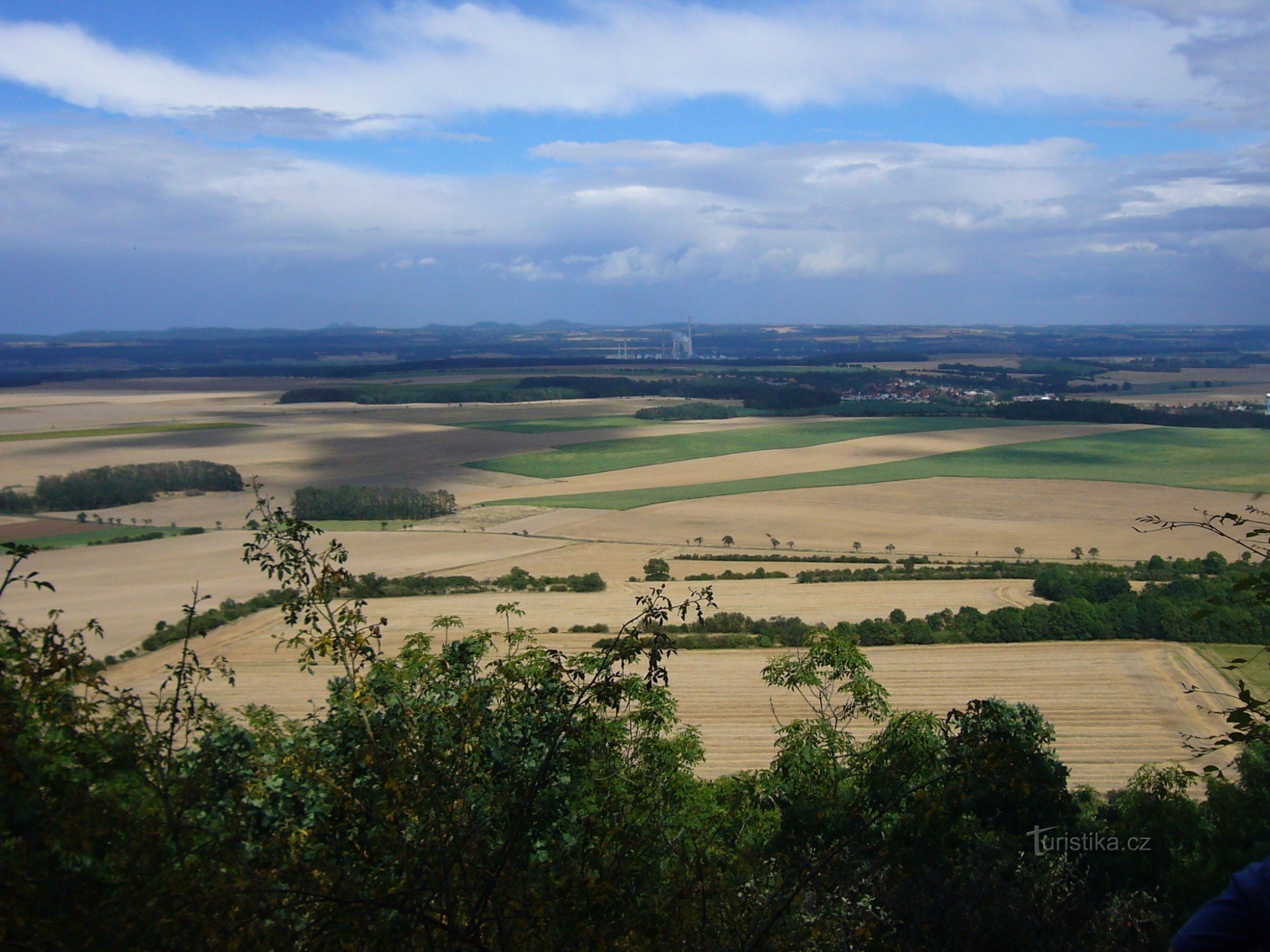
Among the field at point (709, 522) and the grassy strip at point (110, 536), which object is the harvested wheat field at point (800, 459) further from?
the grassy strip at point (110, 536)

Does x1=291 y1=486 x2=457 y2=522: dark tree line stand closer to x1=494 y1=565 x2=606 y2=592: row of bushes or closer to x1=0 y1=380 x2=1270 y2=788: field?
x1=0 y1=380 x2=1270 y2=788: field

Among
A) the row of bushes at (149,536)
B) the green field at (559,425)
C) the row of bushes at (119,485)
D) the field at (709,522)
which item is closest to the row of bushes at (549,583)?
the field at (709,522)

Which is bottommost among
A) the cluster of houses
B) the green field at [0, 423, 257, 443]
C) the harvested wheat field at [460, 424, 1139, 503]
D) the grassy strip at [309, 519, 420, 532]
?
the grassy strip at [309, 519, 420, 532]

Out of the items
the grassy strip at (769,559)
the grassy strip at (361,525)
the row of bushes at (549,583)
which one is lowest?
the grassy strip at (769,559)

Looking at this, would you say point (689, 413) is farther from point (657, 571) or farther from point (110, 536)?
point (110, 536)

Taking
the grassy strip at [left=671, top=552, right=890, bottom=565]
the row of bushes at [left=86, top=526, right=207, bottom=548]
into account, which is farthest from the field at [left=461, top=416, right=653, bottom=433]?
the grassy strip at [left=671, top=552, right=890, bottom=565]

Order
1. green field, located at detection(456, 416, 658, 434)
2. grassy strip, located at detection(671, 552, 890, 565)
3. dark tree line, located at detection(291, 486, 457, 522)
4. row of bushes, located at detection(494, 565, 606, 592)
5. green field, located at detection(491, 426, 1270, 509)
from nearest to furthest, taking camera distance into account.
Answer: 1. row of bushes, located at detection(494, 565, 606, 592)
2. grassy strip, located at detection(671, 552, 890, 565)
3. dark tree line, located at detection(291, 486, 457, 522)
4. green field, located at detection(491, 426, 1270, 509)
5. green field, located at detection(456, 416, 658, 434)
